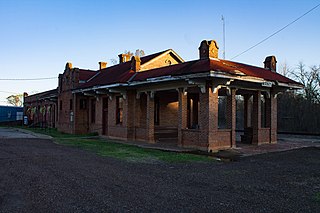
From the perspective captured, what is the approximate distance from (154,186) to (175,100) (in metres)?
14.4

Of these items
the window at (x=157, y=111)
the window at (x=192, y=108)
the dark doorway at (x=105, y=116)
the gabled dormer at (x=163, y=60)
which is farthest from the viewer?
the gabled dormer at (x=163, y=60)

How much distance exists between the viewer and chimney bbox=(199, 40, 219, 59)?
13.9 m

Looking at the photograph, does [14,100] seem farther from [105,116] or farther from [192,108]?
[192,108]

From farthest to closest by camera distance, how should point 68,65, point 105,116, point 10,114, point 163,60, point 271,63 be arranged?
1. point 10,114
2. point 68,65
3. point 163,60
4. point 105,116
5. point 271,63

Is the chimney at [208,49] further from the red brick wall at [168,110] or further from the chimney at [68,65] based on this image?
the chimney at [68,65]

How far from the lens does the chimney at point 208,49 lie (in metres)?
13.9

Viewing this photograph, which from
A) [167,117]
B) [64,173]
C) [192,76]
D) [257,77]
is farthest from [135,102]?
[64,173]

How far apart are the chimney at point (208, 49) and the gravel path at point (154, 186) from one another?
567 centimetres

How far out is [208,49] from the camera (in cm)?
1394

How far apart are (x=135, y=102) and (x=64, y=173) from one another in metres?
10.3

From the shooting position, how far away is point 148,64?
21.5m

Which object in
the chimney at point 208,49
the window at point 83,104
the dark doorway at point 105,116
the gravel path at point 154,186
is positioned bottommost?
the gravel path at point 154,186

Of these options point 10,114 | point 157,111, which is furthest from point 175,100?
point 10,114

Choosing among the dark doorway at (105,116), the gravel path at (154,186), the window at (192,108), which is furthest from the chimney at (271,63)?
the dark doorway at (105,116)
